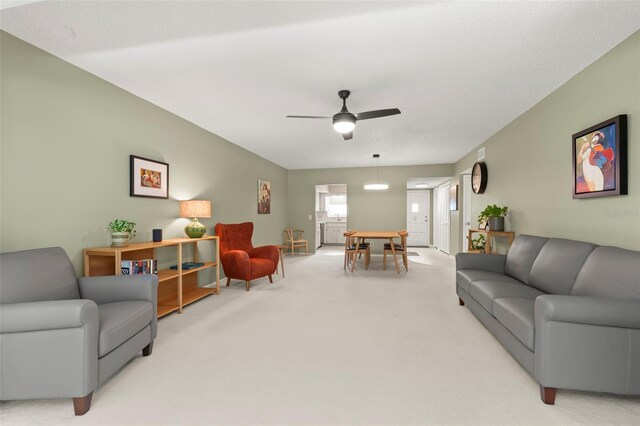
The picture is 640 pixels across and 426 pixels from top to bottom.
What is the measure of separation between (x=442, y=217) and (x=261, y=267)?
6.45 meters

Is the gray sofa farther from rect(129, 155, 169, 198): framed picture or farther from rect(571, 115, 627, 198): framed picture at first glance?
rect(129, 155, 169, 198): framed picture

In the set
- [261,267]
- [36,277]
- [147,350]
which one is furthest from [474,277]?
[36,277]

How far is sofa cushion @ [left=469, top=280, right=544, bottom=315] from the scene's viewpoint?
7.76ft

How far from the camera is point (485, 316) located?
2.56 metres

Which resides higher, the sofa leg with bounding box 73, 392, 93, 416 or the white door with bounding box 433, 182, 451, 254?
the white door with bounding box 433, 182, 451, 254

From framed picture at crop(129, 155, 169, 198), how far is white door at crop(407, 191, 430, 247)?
332 inches

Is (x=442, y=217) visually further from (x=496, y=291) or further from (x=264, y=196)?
(x=496, y=291)

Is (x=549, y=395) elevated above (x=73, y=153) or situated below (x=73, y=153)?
below

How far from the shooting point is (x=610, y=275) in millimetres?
1876

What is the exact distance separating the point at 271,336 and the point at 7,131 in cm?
260

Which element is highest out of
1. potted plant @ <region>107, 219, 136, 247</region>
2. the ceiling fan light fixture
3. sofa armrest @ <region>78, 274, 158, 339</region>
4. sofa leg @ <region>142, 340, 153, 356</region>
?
the ceiling fan light fixture

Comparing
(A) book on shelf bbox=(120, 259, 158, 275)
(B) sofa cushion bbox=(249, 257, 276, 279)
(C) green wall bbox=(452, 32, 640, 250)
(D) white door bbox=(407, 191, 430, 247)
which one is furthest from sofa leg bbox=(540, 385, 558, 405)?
(D) white door bbox=(407, 191, 430, 247)

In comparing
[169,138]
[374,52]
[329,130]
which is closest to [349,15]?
[374,52]

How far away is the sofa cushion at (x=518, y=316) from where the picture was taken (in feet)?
5.85
